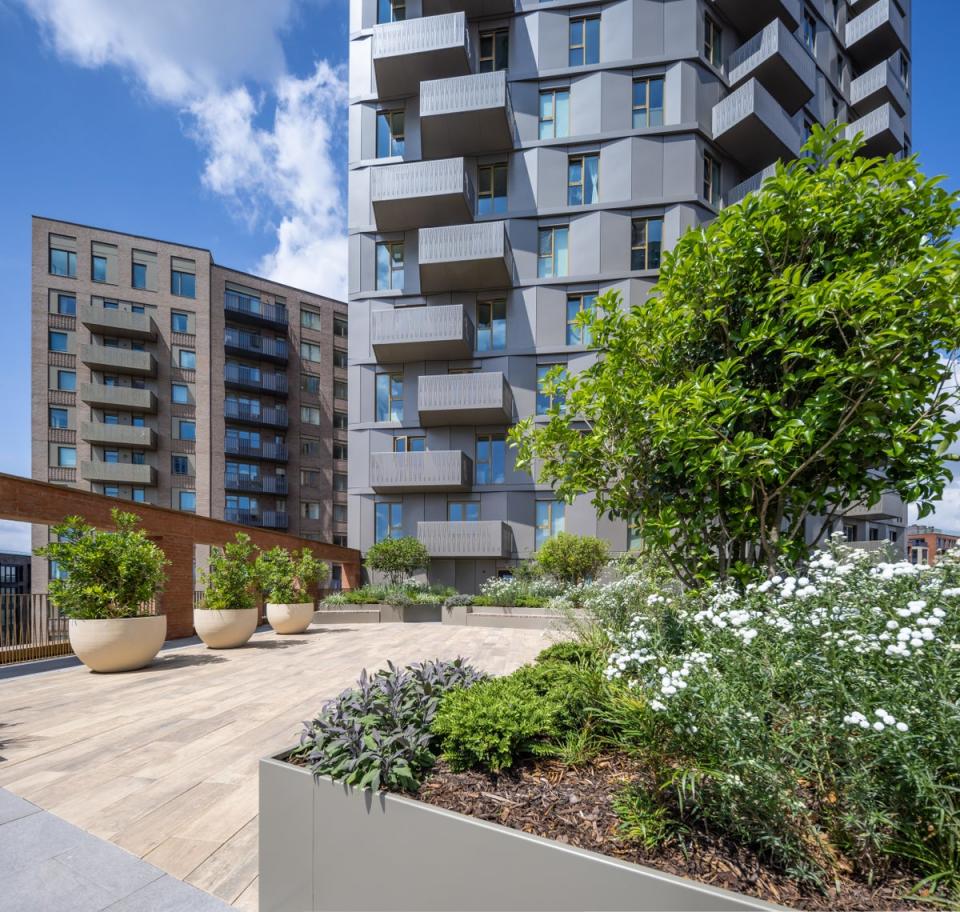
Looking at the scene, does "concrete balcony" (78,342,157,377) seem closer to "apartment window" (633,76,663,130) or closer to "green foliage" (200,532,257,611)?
"green foliage" (200,532,257,611)

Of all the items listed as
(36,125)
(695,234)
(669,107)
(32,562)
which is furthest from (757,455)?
(32,562)

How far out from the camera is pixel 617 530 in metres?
18.7

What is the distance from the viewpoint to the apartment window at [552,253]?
19969 millimetres

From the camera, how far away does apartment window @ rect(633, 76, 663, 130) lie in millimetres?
19125

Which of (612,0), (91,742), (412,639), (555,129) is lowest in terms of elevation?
(412,639)

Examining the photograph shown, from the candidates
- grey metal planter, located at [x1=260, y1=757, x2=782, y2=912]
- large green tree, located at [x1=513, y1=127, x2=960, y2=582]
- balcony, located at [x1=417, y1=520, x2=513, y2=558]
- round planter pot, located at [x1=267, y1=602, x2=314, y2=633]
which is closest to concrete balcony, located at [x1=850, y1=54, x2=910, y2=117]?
balcony, located at [x1=417, y1=520, x2=513, y2=558]

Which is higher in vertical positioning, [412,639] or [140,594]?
[140,594]

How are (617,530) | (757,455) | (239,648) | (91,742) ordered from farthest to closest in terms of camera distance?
1. (617,530)
2. (239,648)
3. (91,742)
4. (757,455)

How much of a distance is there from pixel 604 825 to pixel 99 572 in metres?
8.54

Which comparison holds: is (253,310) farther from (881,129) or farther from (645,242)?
(881,129)

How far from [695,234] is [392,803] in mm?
4339

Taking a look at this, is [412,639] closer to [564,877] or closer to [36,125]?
[564,877]

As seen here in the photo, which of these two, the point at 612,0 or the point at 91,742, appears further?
the point at 612,0

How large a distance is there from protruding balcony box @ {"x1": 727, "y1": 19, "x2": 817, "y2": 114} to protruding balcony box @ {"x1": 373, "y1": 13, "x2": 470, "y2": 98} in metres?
10.5
